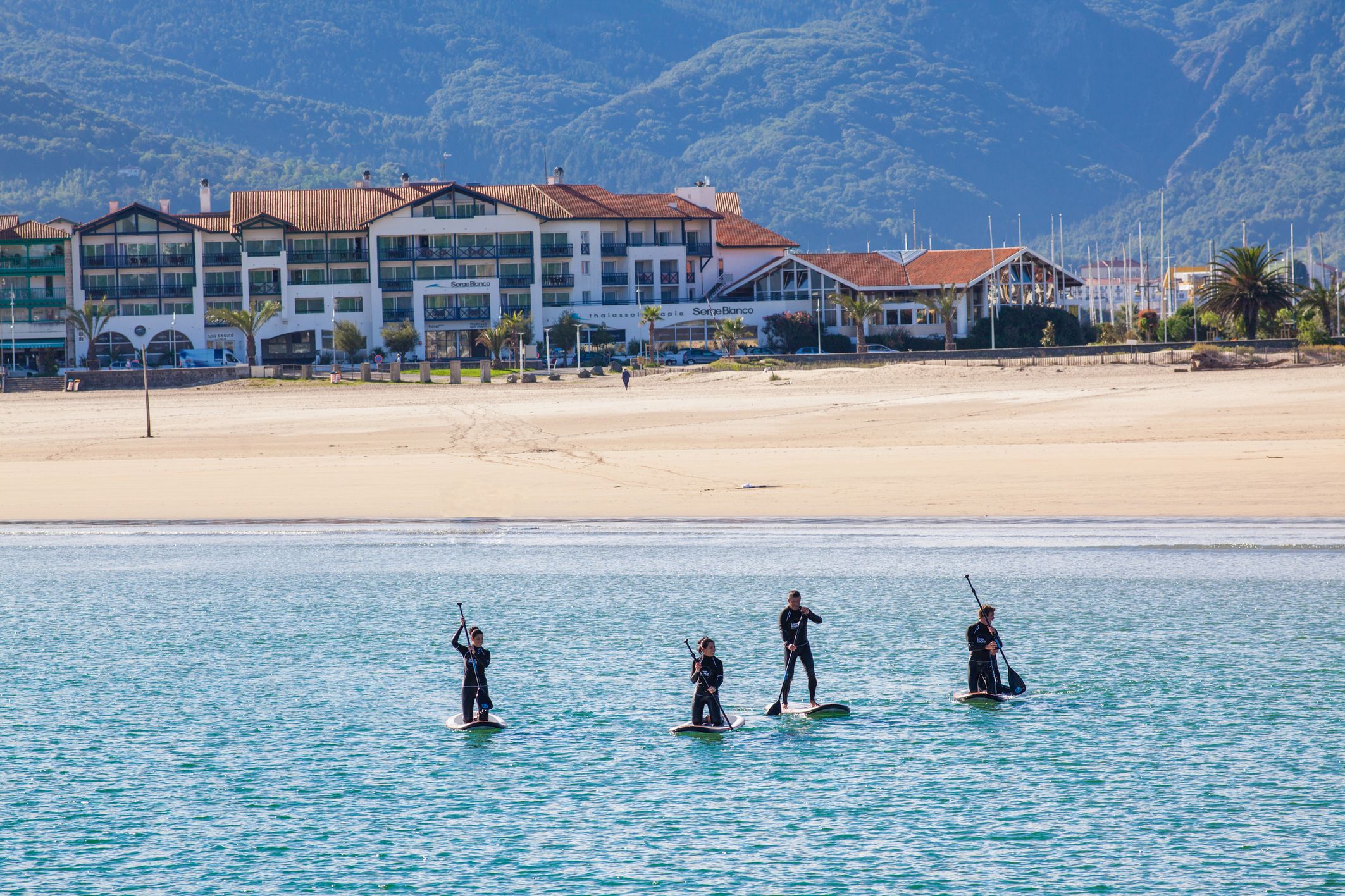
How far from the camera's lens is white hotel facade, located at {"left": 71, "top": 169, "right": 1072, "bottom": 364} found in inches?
3814

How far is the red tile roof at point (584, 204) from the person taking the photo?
101m

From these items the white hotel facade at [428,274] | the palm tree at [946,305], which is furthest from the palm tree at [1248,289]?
the white hotel facade at [428,274]

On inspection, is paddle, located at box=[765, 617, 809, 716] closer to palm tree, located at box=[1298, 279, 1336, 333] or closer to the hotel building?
palm tree, located at box=[1298, 279, 1336, 333]

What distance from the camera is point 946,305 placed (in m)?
90.9

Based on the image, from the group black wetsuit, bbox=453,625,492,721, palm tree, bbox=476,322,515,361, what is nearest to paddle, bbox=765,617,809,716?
black wetsuit, bbox=453,625,492,721

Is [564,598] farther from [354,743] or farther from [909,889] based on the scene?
[909,889]

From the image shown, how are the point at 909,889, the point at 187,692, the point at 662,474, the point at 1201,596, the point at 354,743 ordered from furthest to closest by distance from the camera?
1. the point at 662,474
2. the point at 1201,596
3. the point at 187,692
4. the point at 354,743
5. the point at 909,889

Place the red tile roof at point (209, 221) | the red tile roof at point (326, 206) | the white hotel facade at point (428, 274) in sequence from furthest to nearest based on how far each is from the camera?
the red tile roof at point (326, 206) → the red tile roof at point (209, 221) → the white hotel facade at point (428, 274)

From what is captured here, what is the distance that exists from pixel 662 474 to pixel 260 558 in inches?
437

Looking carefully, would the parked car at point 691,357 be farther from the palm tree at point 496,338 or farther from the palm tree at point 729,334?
the palm tree at point 496,338

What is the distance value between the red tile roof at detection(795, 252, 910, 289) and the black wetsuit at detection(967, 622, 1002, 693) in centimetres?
8046

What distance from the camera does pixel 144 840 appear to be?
14211 mm

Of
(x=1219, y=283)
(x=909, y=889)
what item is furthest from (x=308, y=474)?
(x=1219, y=283)

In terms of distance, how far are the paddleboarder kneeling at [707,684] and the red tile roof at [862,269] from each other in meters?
82.1
